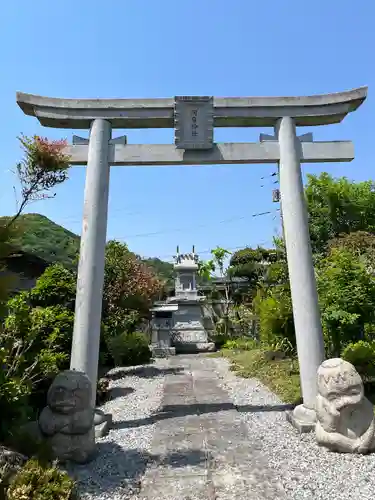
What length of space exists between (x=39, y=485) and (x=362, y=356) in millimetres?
5358

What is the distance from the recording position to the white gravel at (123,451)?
3521mm

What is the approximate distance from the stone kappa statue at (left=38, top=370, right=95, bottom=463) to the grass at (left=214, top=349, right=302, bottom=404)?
363 cm

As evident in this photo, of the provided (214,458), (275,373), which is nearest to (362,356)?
(275,373)

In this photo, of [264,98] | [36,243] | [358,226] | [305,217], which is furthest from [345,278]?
[36,243]

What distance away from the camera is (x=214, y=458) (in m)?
4.09

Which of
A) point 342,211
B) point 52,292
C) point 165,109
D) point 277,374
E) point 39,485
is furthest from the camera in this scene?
point 342,211

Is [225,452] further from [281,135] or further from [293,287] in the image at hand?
[281,135]

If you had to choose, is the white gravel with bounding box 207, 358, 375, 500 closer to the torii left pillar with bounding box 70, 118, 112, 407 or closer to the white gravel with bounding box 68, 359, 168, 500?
the white gravel with bounding box 68, 359, 168, 500

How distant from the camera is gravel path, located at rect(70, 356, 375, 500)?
338 centimetres

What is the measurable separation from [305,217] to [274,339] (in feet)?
15.1

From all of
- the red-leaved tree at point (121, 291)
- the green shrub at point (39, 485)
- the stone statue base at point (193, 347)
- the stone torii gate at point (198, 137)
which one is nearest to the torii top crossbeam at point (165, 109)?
the stone torii gate at point (198, 137)

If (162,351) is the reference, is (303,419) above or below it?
below

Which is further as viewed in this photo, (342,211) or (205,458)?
(342,211)

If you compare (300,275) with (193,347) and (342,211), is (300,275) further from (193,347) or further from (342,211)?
(342,211)
